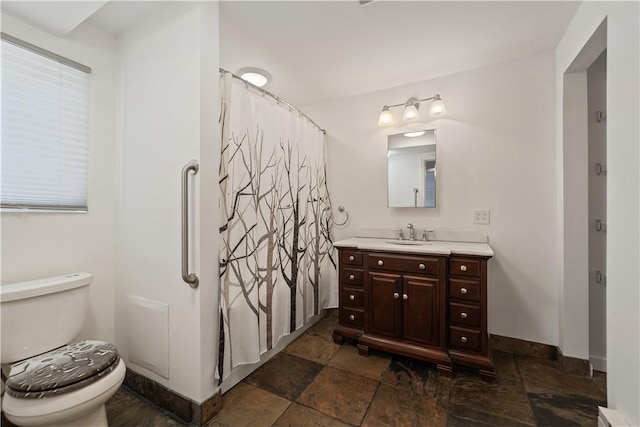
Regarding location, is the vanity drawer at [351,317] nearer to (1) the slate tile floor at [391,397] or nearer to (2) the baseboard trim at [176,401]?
(1) the slate tile floor at [391,397]

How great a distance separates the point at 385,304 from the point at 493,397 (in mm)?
795

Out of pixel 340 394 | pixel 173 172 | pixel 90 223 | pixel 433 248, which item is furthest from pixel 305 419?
pixel 90 223

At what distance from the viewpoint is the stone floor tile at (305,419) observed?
1.32 m

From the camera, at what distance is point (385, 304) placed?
192 centimetres

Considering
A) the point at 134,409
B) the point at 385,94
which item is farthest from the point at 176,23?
the point at 134,409

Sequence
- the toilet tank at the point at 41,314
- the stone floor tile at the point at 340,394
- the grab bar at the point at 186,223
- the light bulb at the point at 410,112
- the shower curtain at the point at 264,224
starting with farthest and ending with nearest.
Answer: the light bulb at the point at 410,112, the shower curtain at the point at 264,224, the stone floor tile at the point at 340,394, the grab bar at the point at 186,223, the toilet tank at the point at 41,314

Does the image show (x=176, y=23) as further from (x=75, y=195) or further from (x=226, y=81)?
(x=75, y=195)

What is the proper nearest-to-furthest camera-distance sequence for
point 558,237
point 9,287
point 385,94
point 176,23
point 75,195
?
point 9,287
point 176,23
point 75,195
point 558,237
point 385,94

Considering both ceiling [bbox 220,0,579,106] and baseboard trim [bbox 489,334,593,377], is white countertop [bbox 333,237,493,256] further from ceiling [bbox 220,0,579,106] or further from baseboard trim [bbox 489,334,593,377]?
ceiling [bbox 220,0,579,106]

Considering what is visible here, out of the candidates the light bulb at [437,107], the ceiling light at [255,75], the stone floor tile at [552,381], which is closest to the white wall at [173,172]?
the ceiling light at [255,75]

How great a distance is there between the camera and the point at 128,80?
1637 millimetres

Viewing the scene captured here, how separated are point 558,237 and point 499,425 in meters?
1.34

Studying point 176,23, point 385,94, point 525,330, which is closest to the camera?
point 176,23

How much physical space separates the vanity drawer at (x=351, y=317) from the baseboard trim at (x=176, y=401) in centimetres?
105
